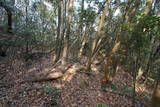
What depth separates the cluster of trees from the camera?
4.78 metres

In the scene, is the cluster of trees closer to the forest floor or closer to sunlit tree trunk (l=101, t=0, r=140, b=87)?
sunlit tree trunk (l=101, t=0, r=140, b=87)

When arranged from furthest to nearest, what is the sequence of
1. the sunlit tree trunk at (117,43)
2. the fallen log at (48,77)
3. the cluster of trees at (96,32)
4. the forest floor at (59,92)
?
the fallen log at (48,77) → the sunlit tree trunk at (117,43) → the forest floor at (59,92) → the cluster of trees at (96,32)

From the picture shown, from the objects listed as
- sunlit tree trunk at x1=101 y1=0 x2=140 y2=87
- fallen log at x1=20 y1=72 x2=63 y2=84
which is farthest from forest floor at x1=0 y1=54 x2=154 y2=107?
sunlit tree trunk at x1=101 y1=0 x2=140 y2=87

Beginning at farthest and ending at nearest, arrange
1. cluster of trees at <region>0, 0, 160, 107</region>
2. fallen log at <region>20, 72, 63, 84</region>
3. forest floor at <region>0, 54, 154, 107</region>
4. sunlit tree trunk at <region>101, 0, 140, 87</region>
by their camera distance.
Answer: fallen log at <region>20, 72, 63, 84</region> < sunlit tree trunk at <region>101, 0, 140, 87</region> < forest floor at <region>0, 54, 154, 107</region> < cluster of trees at <region>0, 0, 160, 107</region>

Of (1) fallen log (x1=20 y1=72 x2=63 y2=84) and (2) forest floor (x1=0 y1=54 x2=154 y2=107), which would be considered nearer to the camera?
(2) forest floor (x1=0 y1=54 x2=154 y2=107)

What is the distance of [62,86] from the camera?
252 inches

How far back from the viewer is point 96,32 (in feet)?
27.8

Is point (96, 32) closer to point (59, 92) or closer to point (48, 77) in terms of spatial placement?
point (48, 77)

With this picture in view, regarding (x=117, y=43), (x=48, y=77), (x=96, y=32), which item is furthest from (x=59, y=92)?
(x=96, y=32)

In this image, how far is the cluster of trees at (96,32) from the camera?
15.7 feet

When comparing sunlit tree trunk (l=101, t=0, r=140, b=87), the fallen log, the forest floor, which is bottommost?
the forest floor

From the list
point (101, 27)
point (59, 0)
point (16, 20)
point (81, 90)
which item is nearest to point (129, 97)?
point (81, 90)

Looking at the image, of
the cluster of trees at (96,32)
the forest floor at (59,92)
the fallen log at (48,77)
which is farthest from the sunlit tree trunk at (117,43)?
the fallen log at (48,77)

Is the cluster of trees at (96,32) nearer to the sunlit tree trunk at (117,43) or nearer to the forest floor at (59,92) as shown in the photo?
the sunlit tree trunk at (117,43)
